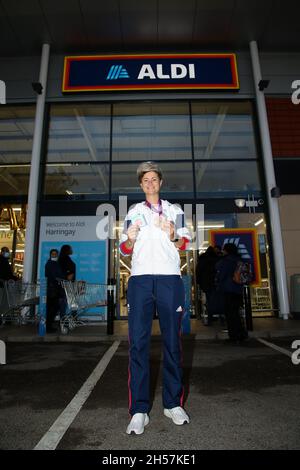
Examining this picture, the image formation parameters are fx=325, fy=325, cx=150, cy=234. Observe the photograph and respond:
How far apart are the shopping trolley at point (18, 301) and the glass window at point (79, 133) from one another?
4.56m

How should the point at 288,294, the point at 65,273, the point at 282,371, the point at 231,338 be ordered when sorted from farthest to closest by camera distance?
the point at 288,294
the point at 65,273
the point at 231,338
the point at 282,371

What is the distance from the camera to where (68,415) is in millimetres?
2656

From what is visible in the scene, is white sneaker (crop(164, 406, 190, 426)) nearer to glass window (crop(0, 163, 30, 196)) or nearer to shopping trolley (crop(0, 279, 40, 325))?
shopping trolley (crop(0, 279, 40, 325))

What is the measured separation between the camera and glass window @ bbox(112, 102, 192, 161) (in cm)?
1120

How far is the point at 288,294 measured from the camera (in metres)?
9.77

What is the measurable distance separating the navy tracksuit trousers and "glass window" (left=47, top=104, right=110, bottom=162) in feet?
29.7

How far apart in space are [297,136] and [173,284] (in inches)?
408

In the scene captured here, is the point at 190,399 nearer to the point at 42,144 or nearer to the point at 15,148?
the point at 42,144

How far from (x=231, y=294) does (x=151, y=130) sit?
7322 mm

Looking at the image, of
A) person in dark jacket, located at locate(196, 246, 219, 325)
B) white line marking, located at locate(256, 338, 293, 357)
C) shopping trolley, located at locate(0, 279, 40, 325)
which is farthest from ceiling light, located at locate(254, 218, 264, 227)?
shopping trolley, located at locate(0, 279, 40, 325)

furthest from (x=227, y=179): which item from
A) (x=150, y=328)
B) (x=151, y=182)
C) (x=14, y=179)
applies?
(x=150, y=328)

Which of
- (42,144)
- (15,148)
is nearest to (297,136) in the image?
(42,144)

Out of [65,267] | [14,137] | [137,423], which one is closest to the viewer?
[137,423]

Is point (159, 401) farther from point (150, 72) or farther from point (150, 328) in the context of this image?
point (150, 72)
